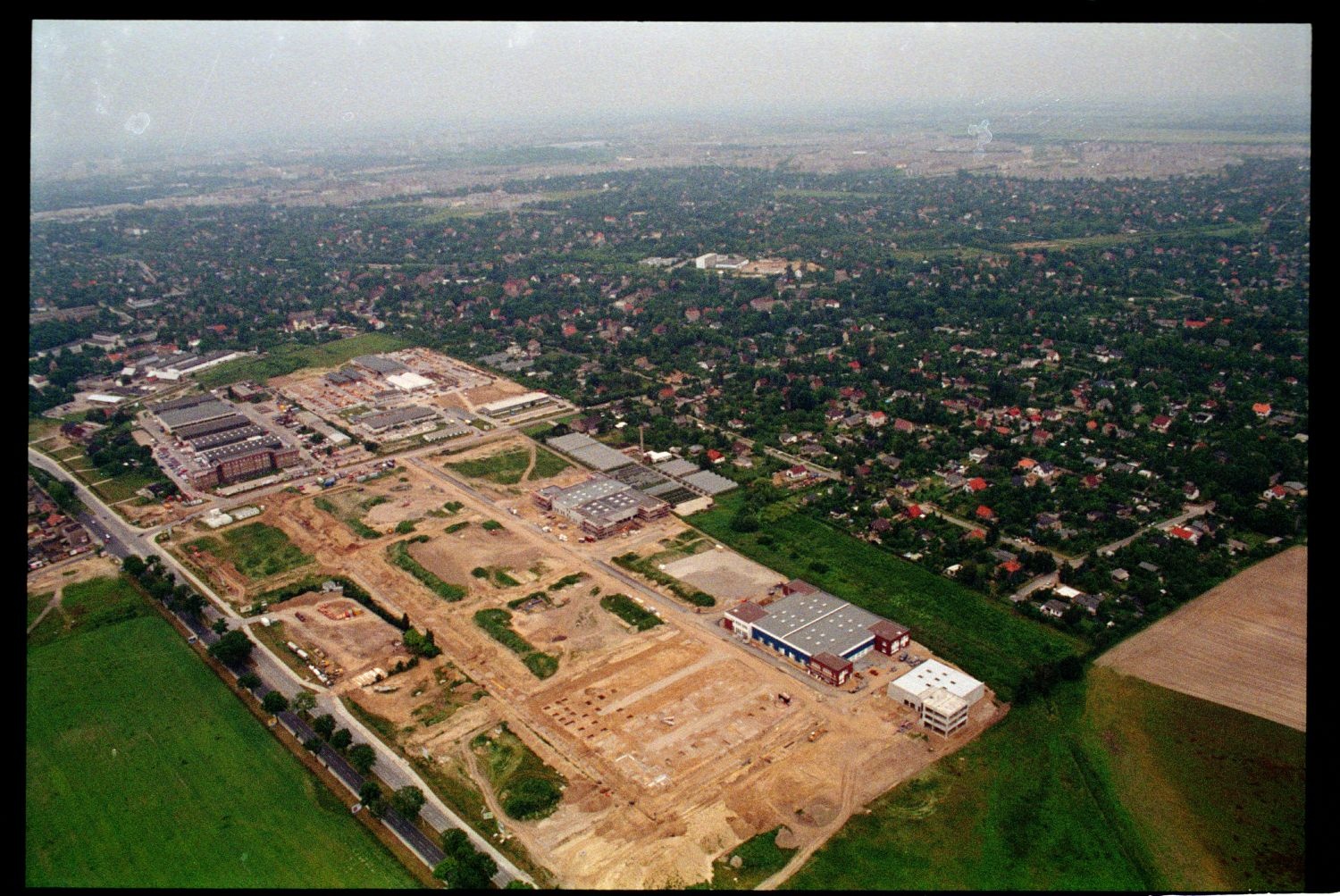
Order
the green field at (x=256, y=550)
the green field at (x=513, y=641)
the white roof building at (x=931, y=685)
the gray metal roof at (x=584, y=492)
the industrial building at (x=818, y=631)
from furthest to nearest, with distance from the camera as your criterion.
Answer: the gray metal roof at (x=584, y=492)
the green field at (x=256, y=550)
the green field at (x=513, y=641)
the industrial building at (x=818, y=631)
the white roof building at (x=931, y=685)

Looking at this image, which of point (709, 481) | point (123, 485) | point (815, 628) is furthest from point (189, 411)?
point (815, 628)

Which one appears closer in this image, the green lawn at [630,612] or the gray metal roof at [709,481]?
the green lawn at [630,612]

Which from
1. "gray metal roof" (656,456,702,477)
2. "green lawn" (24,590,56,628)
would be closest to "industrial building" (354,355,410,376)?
"gray metal roof" (656,456,702,477)

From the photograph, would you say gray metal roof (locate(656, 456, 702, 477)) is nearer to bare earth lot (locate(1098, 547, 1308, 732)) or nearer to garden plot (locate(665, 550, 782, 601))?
garden plot (locate(665, 550, 782, 601))

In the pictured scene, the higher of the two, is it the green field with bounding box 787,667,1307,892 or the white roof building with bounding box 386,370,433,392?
the white roof building with bounding box 386,370,433,392

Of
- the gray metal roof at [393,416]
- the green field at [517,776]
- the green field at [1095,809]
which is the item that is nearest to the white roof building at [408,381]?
the gray metal roof at [393,416]

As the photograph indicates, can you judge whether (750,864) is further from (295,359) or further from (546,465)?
(295,359)

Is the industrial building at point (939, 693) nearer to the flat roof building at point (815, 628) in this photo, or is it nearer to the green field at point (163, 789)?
the flat roof building at point (815, 628)
